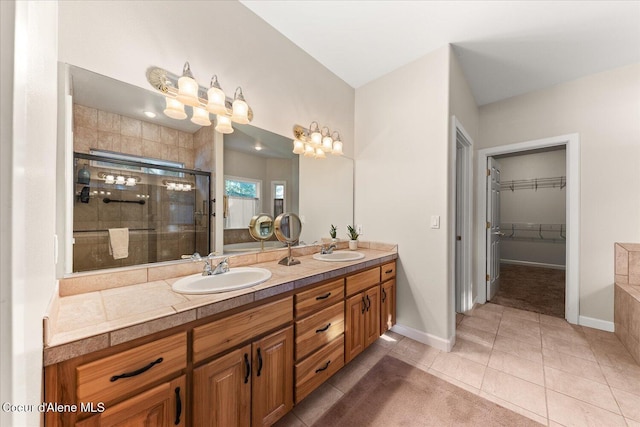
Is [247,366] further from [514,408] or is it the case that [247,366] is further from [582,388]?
[582,388]

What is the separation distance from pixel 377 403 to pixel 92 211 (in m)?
1.92

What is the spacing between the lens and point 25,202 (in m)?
0.47

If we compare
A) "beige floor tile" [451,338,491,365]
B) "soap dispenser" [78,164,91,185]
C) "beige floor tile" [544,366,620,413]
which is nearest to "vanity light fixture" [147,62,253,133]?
"soap dispenser" [78,164,91,185]

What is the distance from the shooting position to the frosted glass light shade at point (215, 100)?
139cm

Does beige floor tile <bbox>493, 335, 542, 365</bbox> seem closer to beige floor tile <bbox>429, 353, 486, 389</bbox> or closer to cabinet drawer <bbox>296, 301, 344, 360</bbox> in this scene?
beige floor tile <bbox>429, 353, 486, 389</bbox>

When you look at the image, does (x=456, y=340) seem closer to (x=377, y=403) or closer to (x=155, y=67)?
(x=377, y=403)

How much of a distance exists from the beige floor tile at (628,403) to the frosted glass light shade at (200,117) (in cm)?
305

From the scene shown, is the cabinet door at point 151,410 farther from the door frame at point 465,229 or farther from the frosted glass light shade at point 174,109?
the door frame at point 465,229

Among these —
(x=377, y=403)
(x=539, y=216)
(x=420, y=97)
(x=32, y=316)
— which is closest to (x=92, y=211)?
(x=32, y=316)

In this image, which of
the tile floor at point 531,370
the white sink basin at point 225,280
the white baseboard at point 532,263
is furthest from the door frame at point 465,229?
the white baseboard at point 532,263

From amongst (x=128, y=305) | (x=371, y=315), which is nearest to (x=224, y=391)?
(x=128, y=305)

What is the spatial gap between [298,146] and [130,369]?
1.76 m

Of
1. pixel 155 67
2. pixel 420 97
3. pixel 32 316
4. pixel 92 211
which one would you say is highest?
pixel 420 97

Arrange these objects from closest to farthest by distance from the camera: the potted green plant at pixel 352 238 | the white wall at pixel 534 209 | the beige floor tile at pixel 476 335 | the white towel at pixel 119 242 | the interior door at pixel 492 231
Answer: the white towel at pixel 119 242
the beige floor tile at pixel 476 335
the potted green plant at pixel 352 238
the interior door at pixel 492 231
the white wall at pixel 534 209
